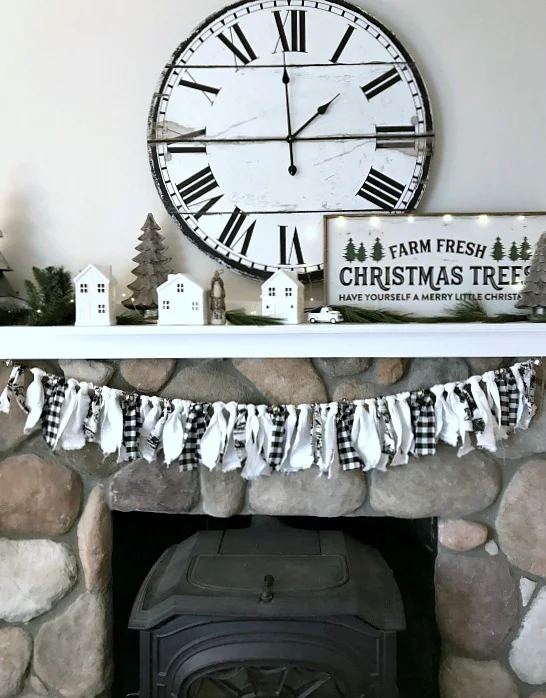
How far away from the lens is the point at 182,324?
1.30 meters

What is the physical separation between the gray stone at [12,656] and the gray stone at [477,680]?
105 cm

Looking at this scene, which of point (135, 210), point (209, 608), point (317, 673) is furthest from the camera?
→ point (135, 210)

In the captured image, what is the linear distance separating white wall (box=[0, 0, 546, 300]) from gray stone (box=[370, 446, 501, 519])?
0.58m

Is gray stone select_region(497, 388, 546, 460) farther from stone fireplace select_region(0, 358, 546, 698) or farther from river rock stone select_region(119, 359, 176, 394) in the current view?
river rock stone select_region(119, 359, 176, 394)

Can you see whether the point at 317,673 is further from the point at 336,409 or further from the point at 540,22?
the point at 540,22

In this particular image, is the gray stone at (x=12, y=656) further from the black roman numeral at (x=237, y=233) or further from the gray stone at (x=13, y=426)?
the black roman numeral at (x=237, y=233)

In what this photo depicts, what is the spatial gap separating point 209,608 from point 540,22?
1560mm

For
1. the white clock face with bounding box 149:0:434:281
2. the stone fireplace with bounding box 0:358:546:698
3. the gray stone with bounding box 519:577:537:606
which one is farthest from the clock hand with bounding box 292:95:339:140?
the gray stone with bounding box 519:577:537:606

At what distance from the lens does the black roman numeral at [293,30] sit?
1.43m

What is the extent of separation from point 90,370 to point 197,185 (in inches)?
20.4

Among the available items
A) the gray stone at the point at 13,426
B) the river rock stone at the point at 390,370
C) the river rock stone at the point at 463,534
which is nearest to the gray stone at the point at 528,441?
the river rock stone at the point at 463,534

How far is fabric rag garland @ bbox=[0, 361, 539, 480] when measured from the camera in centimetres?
136

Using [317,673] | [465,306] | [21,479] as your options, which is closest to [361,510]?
[317,673]

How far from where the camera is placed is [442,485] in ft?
4.66
